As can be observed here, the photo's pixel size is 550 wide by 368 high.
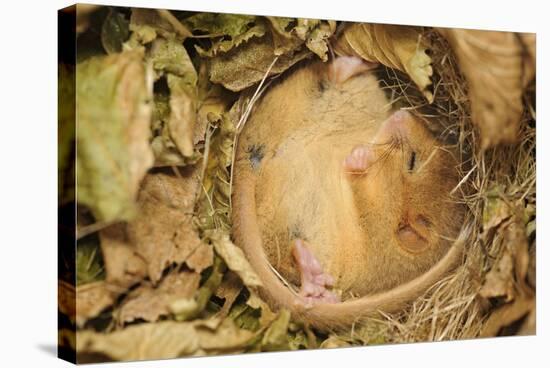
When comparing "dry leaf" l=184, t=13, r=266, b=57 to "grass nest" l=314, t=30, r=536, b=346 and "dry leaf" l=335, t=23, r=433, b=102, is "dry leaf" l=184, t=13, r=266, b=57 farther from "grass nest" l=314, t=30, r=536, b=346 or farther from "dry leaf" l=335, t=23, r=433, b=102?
"grass nest" l=314, t=30, r=536, b=346

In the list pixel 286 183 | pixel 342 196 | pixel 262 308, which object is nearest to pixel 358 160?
pixel 342 196

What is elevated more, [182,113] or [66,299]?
[182,113]

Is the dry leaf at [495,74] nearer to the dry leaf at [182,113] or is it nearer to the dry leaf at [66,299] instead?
the dry leaf at [182,113]

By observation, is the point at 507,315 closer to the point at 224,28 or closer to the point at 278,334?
the point at 278,334

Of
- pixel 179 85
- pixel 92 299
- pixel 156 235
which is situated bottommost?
pixel 92 299

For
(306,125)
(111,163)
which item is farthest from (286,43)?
(111,163)

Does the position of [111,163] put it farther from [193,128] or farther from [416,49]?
[416,49]

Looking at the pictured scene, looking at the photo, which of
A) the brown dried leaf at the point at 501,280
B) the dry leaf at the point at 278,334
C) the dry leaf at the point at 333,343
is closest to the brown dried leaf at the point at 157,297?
the dry leaf at the point at 278,334
